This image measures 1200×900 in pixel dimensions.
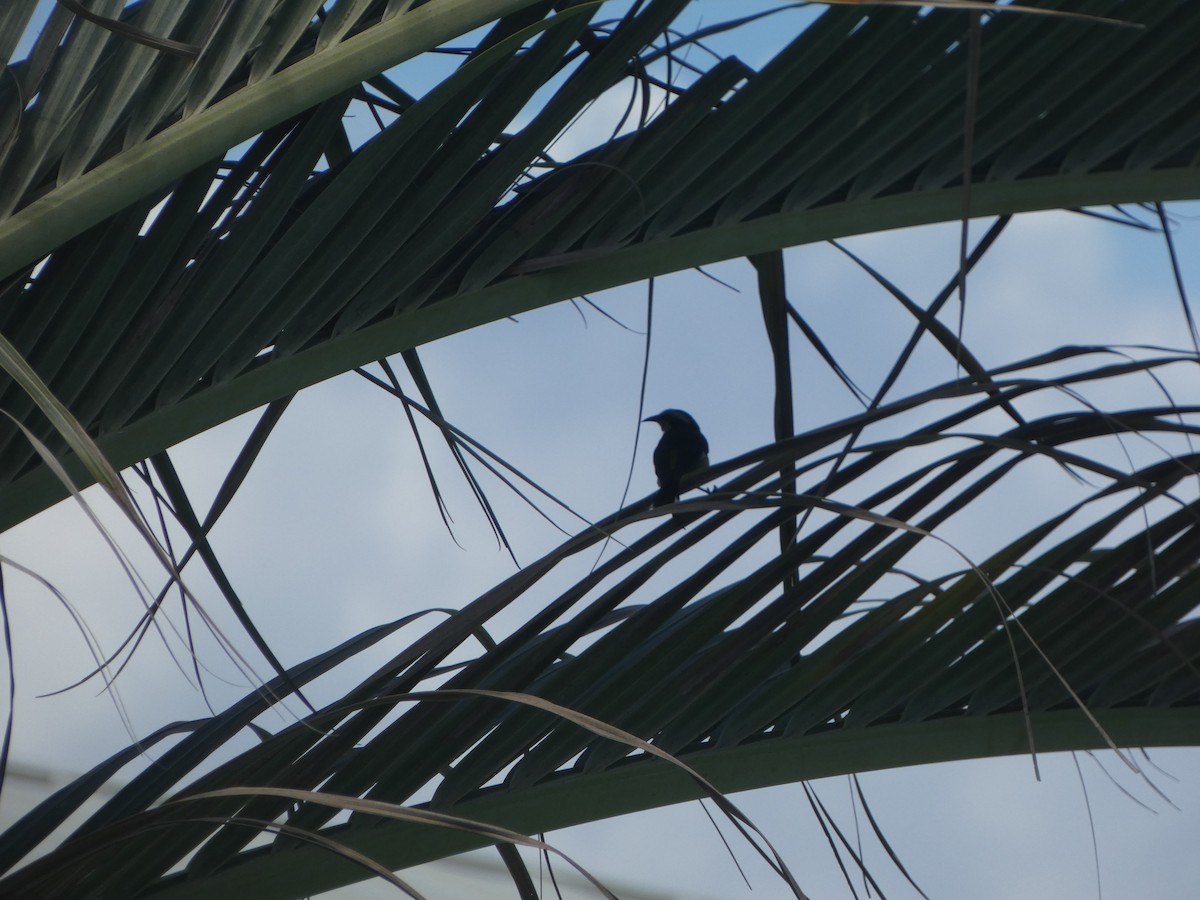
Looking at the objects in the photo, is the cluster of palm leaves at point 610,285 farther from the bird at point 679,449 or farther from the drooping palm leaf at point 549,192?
the bird at point 679,449

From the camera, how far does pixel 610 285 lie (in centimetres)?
111

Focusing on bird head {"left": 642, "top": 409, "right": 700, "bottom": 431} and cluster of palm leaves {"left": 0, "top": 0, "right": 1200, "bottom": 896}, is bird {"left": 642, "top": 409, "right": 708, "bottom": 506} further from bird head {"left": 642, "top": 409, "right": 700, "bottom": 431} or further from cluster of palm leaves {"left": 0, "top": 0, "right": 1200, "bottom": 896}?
cluster of palm leaves {"left": 0, "top": 0, "right": 1200, "bottom": 896}

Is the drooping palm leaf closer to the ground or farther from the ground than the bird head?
closer to the ground

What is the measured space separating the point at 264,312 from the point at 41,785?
2.04 metres

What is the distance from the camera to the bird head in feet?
7.43

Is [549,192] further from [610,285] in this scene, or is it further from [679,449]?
[679,449]

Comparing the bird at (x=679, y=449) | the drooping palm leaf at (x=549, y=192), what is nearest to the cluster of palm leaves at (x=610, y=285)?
the drooping palm leaf at (x=549, y=192)

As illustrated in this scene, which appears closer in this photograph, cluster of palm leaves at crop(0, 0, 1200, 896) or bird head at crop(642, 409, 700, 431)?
cluster of palm leaves at crop(0, 0, 1200, 896)

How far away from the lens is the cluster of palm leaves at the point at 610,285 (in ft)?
3.25

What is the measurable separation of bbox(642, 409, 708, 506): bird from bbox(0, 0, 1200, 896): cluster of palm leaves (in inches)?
39.5

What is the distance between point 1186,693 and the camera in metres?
1.23

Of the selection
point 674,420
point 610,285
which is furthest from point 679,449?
point 610,285

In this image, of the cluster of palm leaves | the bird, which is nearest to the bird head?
the bird

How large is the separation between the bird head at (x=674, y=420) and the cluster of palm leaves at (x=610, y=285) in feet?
3.50
